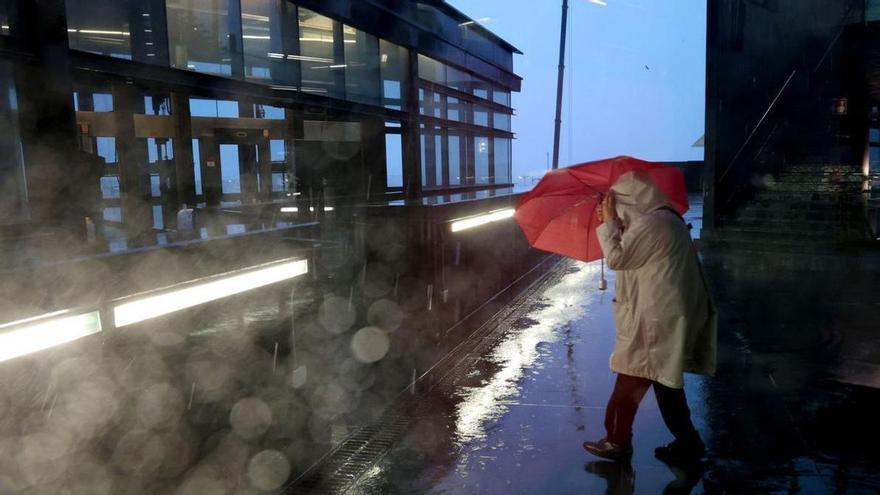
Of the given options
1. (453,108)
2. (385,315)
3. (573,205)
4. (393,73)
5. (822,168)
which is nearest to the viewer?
(573,205)

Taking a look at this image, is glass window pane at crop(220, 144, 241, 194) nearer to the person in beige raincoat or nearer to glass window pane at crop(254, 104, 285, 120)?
glass window pane at crop(254, 104, 285, 120)

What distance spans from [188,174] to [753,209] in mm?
11724

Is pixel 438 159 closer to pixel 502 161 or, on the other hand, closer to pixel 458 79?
pixel 458 79

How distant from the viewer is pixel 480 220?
8.58 meters

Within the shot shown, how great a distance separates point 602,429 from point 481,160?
22.9 metres

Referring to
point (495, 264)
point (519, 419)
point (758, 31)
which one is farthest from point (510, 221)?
point (758, 31)

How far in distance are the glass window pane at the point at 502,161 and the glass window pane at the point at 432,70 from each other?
7.29 meters

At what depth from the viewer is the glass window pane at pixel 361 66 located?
16.4 m

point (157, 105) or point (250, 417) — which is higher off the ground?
point (157, 105)

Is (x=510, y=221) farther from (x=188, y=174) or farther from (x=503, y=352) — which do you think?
(x=188, y=174)

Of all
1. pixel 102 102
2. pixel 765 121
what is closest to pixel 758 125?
pixel 765 121

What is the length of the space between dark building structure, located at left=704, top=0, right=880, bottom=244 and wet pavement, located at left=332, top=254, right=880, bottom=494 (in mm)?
8468

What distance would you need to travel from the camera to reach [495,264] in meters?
9.61

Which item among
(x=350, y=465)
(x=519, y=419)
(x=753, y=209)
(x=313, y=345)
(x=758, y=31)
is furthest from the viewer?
(x=758, y=31)
